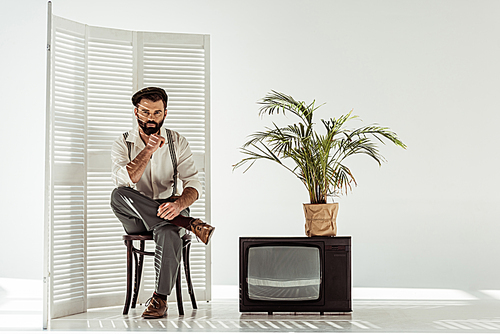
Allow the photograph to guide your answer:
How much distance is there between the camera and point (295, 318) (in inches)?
139

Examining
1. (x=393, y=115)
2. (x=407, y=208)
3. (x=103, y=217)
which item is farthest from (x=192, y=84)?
(x=407, y=208)

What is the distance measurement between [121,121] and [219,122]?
1414 mm

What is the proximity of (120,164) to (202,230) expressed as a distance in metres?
0.71

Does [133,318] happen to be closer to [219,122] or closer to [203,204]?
[203,204]

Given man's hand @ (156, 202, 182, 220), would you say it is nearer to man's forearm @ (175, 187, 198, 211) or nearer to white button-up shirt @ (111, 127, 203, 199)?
man's forearm @ (175, 187, 198, 211)

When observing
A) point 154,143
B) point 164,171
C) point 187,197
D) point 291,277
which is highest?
point 154,143

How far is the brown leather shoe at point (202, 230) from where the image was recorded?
345 centimetres

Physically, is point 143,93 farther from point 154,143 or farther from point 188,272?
point 188,272

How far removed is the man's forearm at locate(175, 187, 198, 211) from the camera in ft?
11.9

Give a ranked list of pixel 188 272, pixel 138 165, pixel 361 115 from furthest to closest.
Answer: pixel 361 115 < pixel 188 272 < pixel 138 165

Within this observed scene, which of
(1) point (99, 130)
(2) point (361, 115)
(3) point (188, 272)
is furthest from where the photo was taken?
(2) point (361, 115)

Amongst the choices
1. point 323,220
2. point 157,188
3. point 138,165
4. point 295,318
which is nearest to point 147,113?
point 138,165

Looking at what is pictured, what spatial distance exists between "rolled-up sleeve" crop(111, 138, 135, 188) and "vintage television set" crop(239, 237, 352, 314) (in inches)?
33.7

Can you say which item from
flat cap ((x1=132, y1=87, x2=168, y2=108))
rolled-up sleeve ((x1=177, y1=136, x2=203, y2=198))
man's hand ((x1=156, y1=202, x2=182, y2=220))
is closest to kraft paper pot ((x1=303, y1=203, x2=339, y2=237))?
rolled-up sleeve ((x1=177, y1=136, x2=203, y2=198))
